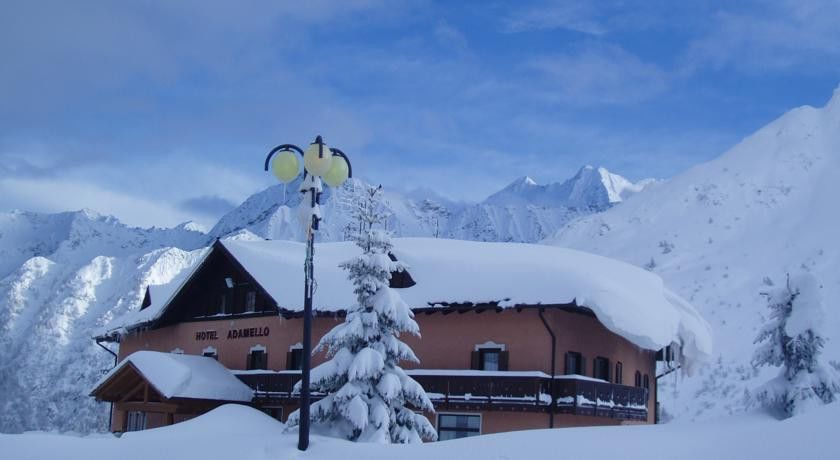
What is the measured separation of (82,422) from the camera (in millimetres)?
93750

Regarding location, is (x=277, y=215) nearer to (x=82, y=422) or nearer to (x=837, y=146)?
(x=82, y=422)

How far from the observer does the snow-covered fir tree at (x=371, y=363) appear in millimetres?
19875

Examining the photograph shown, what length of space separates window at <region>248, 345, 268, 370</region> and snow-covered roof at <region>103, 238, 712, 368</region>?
2.88 m

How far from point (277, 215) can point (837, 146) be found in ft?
385

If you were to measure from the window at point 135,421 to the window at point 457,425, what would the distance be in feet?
44.6

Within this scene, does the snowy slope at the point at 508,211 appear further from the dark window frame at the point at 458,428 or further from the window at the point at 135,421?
the dark window frame at the point at 458,428

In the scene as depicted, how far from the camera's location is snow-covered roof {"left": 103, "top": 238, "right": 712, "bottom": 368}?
91.6 ft

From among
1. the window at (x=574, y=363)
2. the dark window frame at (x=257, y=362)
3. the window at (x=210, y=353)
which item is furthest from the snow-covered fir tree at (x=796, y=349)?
the window at (x=210, y=353)

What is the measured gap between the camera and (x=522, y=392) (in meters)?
28.0

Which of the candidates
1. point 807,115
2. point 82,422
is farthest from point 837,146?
point 82,422

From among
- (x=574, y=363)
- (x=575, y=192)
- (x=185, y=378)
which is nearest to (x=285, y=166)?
(x=574, y=363)

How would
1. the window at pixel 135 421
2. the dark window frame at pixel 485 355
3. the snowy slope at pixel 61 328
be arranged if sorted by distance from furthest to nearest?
the snowy slope at pixel 61 328 → the window at pixel 135 421 → the dark window frame at pixel 485 355

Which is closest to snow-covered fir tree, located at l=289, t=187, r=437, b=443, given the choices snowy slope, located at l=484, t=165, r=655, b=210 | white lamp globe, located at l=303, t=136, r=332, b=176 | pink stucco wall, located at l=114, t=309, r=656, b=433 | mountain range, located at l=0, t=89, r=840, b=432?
mountain range, located at l=0, t=89, r=840, b=432

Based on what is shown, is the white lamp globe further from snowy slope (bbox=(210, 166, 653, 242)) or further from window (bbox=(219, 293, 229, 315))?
snowy slope (bbox=(210, 166, 653, 242))
